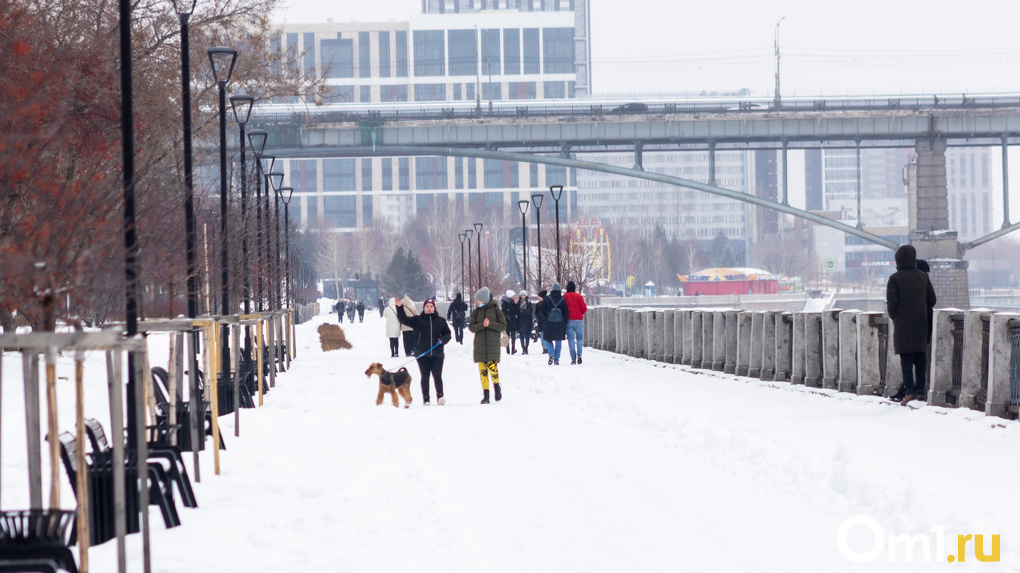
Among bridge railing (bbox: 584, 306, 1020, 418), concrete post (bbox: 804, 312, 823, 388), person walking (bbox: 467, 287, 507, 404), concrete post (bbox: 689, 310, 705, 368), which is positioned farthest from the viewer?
concrete post (bbox: 689, 310, 705, 368)

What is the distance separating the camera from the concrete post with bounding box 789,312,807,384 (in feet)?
55.0

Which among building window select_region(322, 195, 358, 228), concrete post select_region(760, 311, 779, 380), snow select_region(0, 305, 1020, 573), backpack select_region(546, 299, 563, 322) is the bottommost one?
snow select_region(0, 305, 1020, 573)

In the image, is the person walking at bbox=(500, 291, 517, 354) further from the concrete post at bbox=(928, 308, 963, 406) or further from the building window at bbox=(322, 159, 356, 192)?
the building window at bbox=(322, 159, 356, 192)

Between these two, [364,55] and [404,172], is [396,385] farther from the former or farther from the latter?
[364,55]

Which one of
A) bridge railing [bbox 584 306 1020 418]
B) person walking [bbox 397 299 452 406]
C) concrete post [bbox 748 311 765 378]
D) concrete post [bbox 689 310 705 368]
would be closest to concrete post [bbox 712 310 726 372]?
bridge railing [bbox 584 306 1020 418]

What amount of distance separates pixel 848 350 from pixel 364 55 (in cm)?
14905

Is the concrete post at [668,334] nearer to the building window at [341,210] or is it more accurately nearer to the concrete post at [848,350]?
the concrete post at [848,350]

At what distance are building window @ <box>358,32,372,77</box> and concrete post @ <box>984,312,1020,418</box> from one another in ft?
494

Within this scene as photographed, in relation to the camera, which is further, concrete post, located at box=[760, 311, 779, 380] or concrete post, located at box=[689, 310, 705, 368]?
concrete post, located at box=[689, 310, 705, 368]

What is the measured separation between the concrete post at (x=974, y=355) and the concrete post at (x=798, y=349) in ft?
14.7

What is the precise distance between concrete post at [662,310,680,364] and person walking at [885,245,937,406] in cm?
1109

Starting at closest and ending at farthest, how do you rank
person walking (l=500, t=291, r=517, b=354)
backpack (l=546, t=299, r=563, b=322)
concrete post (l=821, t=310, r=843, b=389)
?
concrete post (l=821, t=310, r=843, b=389) → backpack (l=546, t=299, r=563, b=322) → person walking (l=500, t=291, r=517, b=354)

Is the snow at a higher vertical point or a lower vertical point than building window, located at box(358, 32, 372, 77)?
lower

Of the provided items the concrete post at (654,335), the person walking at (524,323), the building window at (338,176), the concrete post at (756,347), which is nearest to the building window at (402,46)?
the building window at (338,176)
